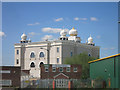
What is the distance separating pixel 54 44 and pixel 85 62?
1249 centimetres

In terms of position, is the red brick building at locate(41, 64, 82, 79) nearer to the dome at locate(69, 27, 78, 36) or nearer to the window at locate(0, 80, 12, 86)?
the window at locate(0, 80, 12, 86)

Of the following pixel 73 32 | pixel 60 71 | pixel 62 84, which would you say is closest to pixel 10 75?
pixel 60 71

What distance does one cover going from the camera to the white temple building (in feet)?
240

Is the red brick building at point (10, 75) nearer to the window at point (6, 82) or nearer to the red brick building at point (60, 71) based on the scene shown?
the window at point (6, 82)

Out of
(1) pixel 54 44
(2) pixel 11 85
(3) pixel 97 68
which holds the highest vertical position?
(1) pixel 54 44

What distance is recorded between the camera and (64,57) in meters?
72.9

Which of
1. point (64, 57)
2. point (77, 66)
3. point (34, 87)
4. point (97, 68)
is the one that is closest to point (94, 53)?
point (64, 57)

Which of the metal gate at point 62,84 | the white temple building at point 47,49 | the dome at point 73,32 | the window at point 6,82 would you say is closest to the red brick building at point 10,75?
the window at point 6,82

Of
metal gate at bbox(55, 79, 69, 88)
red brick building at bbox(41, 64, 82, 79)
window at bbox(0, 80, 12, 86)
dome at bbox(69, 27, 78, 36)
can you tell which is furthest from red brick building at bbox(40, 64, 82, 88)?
dome at bbox(69, 27, 78, 36)

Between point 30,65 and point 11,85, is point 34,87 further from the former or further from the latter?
point 30,65

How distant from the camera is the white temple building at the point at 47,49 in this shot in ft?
240

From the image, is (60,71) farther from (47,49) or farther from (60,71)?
(47,49)

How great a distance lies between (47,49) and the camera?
7400cm

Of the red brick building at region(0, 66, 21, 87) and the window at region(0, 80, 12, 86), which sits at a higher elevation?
the red brick building at region(0, 66, 21, 87)
